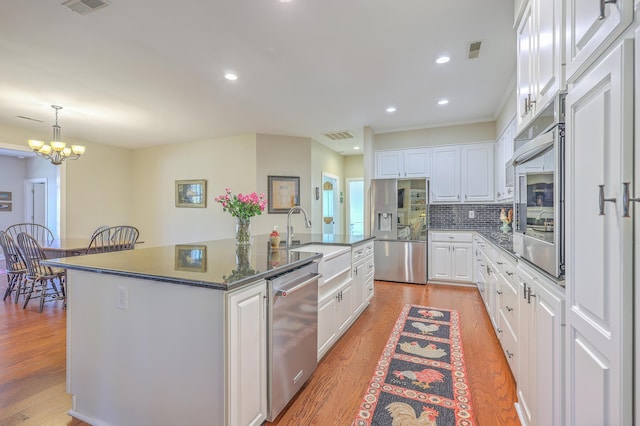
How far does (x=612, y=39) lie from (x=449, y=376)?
2143mm

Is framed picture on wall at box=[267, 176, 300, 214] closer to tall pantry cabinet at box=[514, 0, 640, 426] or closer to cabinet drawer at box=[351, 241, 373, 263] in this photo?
cabinet drawer at box=[351, 241, 373, 263]

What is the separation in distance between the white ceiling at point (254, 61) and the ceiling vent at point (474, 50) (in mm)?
58

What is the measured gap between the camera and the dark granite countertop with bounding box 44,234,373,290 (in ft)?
4.56

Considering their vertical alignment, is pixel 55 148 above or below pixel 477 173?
above

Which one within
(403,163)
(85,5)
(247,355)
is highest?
(85,5)

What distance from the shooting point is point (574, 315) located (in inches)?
39.8

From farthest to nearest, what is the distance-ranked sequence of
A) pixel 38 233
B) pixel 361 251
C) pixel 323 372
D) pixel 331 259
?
pixel 38 233, pixel 361 251, pixel 331 259, pixel 323 372

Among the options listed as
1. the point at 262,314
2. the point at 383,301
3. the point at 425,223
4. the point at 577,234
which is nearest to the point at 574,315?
the point at 577,234

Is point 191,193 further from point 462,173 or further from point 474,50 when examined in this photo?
point 474,50

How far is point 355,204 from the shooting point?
308 inches

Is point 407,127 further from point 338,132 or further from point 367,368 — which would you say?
point 367,368

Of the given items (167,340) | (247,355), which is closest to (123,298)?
(167,340)

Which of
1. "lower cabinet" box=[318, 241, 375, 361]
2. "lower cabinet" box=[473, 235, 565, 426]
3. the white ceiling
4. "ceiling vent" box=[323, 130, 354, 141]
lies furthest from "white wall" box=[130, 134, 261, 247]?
"lower cabinet" box=[473, 235, 565, 426]

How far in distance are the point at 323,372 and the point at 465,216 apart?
400 centimetres
